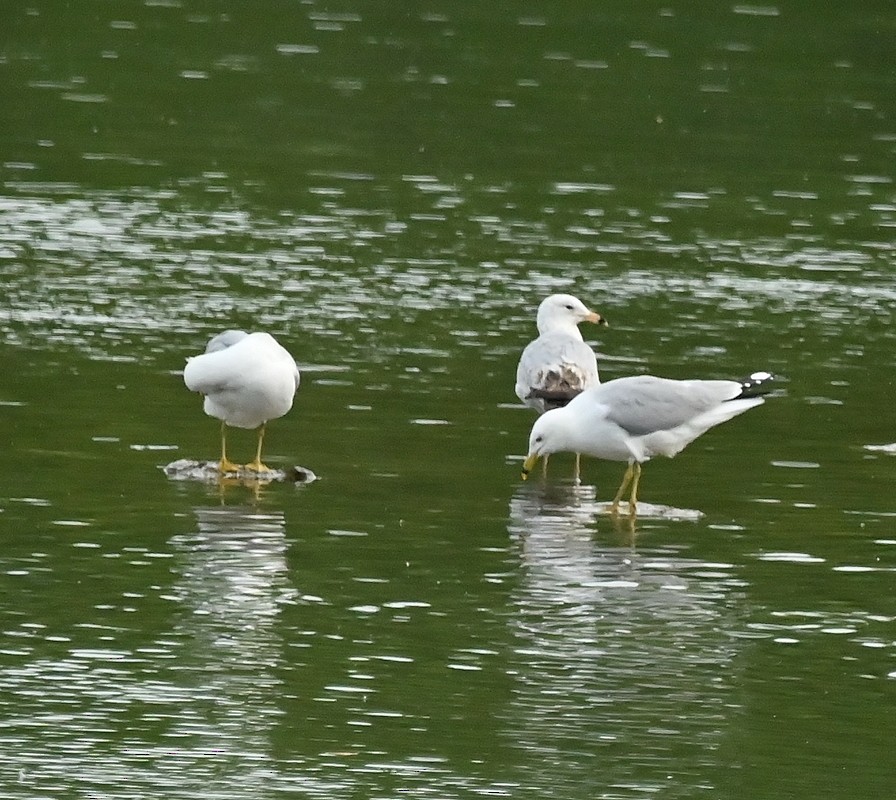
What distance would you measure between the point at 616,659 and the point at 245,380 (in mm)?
4385

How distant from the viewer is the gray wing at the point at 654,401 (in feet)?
50.1

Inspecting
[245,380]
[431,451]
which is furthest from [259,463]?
[431,451]

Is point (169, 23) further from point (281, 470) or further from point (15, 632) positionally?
point (15, 632)

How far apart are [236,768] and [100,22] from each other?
32.7 metres

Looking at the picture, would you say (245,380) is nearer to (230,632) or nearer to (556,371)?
(556,371)

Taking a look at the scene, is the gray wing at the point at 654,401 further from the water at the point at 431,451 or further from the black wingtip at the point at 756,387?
the water at the point at 431,451

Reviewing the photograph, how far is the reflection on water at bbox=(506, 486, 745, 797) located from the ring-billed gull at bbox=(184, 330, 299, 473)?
170 cm

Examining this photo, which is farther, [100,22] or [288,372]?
[100,22]

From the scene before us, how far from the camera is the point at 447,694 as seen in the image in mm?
11438

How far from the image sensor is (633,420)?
1527 cm

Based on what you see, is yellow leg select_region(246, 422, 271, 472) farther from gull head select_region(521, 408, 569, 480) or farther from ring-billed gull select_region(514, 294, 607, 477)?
ring-billed gull select_region(514, 294, 607, 477)

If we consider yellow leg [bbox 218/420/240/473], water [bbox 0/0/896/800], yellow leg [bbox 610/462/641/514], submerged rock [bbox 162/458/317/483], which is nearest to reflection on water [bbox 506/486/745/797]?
water [bbox 0/0/896/800]

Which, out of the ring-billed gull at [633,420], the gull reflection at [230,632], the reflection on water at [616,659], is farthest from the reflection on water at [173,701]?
the ring-billed gull at [633,420]

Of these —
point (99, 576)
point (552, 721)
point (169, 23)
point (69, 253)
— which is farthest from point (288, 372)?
point (169, 23)
